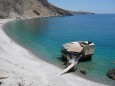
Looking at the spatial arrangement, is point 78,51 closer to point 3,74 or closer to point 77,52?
point 77,52

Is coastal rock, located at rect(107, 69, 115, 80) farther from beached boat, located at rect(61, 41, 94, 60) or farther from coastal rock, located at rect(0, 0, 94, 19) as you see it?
coastal rock, located at rect(0, 0, 94, 19)

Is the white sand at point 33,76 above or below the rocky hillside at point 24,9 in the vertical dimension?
above

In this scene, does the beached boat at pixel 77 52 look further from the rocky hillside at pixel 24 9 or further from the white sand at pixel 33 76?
the rocky hillside at pixel 24 9

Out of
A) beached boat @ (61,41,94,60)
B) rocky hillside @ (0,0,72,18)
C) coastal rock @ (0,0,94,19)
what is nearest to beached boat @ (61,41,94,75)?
beached boat @ (61,41,94,60)

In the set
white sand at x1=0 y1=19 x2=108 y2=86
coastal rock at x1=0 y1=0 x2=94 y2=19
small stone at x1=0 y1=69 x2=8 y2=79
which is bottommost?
coastal rock at x1=0 y1=0 x2=94 y2=19

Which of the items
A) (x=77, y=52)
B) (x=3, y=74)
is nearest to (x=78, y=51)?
(x=77, y=52)

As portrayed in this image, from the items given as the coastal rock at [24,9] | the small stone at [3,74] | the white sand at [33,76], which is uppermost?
the small stone at [3,74]

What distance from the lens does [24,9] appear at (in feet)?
511

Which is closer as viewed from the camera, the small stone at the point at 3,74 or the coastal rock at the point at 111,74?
the small stone at the point at 3,74

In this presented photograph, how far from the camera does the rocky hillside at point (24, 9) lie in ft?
448

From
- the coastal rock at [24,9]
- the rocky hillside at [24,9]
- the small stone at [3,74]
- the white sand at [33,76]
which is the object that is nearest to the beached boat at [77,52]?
the white sand at [33,76]

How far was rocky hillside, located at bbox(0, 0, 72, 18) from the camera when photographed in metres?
137

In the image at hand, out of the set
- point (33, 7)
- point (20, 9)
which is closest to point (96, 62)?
point (20, 9)

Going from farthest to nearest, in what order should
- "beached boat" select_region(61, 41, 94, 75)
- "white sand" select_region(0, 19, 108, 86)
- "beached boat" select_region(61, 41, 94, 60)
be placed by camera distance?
1. "beached boat" select_region(61, 41, 94, 60)
2. "beached boat" select_region(61, 41, 94, 75)
3. "white sand" select_region(0, 19, 108, 86)
